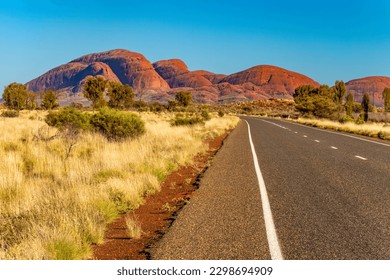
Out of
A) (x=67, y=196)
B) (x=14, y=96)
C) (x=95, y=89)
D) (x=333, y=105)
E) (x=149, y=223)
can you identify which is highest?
(x=95, y=89)

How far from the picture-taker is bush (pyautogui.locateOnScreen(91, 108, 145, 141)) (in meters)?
18.8

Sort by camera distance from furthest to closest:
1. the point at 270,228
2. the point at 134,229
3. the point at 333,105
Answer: the point at 333,105
the point at 134,229
the point at 270,228

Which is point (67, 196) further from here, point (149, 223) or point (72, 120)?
point (72, 120)

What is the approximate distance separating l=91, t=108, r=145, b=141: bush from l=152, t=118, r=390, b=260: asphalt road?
8.60 m

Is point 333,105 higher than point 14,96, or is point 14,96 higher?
point 14,96

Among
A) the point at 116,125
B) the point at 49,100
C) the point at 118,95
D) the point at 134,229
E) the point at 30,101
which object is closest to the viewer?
the point at 134,229

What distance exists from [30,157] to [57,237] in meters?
7.95

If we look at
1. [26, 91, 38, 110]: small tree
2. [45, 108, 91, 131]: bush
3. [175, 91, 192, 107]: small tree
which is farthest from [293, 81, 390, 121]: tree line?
[26, 91, 38, 110]: small tree

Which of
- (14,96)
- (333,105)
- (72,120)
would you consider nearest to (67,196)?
(72,120)

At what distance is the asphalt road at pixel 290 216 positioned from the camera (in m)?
4.67

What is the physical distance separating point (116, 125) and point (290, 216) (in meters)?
14.0

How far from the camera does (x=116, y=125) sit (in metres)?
19.0

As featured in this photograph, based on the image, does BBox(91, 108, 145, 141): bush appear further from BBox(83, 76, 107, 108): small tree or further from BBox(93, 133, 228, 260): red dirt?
BBox(83, 76, 107, 108): small tree
